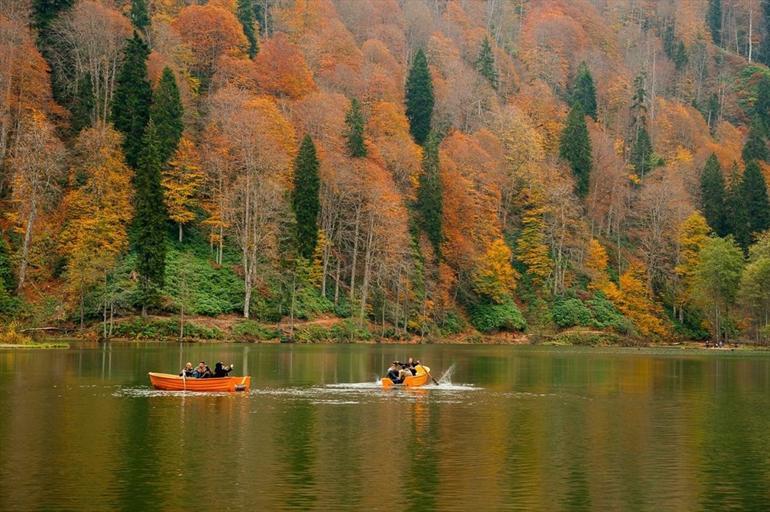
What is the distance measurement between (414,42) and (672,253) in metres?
67.0

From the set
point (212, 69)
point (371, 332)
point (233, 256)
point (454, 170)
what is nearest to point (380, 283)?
point (371, 332)

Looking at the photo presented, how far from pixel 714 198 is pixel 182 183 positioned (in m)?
81.2

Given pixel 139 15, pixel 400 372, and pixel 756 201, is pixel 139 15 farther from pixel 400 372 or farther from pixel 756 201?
pixel 756 201

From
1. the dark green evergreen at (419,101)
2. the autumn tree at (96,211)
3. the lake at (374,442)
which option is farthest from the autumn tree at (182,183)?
the dark green evergreen at (419,101)

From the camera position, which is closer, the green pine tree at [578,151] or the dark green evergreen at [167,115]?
the dark green evergreen at [167,115]

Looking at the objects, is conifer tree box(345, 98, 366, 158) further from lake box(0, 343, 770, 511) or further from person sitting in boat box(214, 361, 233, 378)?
person sitting in boat box(214, 361, 233, 378)

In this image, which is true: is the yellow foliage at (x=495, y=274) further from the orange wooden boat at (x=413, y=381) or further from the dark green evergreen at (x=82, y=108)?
the orange wooden boat at (x=413, y=381)

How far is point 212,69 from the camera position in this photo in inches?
4936

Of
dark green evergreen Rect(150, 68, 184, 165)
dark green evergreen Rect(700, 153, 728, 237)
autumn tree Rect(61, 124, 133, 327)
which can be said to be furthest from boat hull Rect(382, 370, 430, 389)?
dark green evergreen Rect(700, 153, 728, 237)

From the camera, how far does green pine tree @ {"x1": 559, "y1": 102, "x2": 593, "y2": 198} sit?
142 m

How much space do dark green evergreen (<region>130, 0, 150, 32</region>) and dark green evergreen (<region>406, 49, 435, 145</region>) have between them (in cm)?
4113

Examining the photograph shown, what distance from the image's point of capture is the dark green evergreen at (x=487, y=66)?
169 m

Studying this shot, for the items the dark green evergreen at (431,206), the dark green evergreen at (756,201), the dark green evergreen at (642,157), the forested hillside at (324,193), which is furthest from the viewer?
the dark green evergreen at (642,157)

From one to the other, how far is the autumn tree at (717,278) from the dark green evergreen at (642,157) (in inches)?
1597
